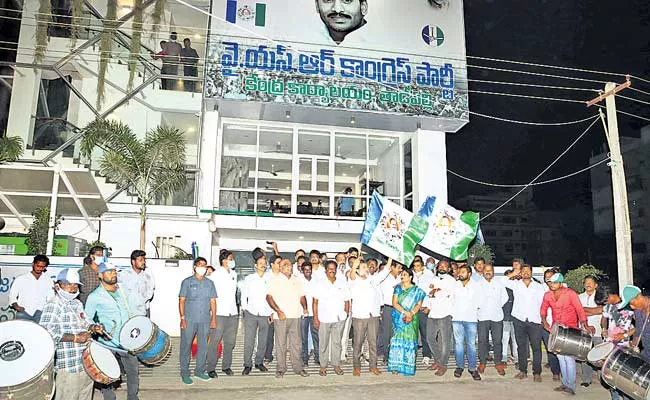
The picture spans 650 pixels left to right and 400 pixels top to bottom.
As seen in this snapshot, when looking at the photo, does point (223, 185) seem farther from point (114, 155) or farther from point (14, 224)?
point (14, 224)

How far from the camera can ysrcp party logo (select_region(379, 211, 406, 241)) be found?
9805 mm

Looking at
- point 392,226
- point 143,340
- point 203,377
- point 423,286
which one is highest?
point 392,226

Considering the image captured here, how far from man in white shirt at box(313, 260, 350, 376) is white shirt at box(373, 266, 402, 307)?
3.97 ft

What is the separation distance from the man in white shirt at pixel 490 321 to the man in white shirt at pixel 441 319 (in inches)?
18.5

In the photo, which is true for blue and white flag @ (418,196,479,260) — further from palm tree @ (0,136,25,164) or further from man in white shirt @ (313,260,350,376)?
palm tree @ (0,136,25,164)

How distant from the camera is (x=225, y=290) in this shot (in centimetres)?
775

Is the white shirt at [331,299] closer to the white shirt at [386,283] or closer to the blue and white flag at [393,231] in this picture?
the white shirt at [386,283]

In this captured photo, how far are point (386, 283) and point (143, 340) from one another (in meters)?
4.47

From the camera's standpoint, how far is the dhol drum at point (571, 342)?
6.83 meters

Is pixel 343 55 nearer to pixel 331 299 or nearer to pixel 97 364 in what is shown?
pixel 331 299

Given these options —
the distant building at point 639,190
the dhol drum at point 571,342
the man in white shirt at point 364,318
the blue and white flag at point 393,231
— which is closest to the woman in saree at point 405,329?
the man in white shirt at point 364,318

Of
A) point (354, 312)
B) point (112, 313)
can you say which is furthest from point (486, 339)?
point (112, 313)

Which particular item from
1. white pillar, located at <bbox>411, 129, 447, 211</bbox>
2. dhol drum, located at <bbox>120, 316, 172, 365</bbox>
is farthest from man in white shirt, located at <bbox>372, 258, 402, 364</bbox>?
white pillar, located at <bbox>411, 129, 447, 211</bbox>

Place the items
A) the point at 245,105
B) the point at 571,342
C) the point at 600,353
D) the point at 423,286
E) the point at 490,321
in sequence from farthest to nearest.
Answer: the point at 245,105 < the point at 423,286 < the point at 490,321 < the point at 571,342 < the point at 600,353
